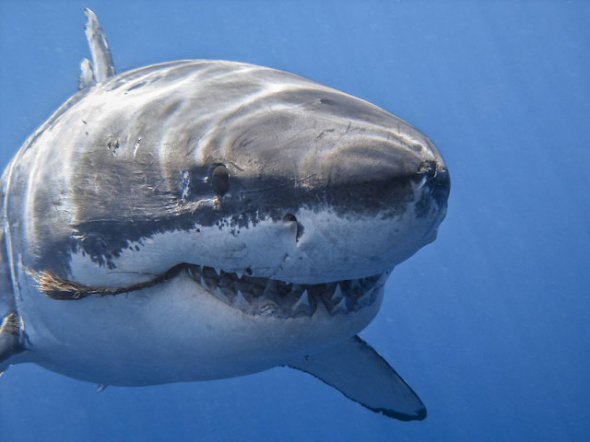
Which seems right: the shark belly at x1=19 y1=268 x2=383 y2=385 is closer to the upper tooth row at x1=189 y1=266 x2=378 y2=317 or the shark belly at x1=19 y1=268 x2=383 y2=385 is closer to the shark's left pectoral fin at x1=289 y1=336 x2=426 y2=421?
the upper tooth row at x1=189 y1=266 x2=378 y2=317

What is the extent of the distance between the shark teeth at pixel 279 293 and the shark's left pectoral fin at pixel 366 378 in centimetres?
192

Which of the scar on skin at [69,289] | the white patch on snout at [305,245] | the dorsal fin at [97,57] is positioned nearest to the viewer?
the white patch on snout at [305,245]

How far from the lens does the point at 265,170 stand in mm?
1799

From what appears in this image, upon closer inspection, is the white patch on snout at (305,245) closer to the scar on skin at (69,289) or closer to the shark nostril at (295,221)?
the shark nostril at (295,221)

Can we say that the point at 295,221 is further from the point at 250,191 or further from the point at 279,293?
the point at 279,293

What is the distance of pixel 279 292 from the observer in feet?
6.98

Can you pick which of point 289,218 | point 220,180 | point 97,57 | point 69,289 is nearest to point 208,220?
point 220,180

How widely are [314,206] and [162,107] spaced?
1086 mm

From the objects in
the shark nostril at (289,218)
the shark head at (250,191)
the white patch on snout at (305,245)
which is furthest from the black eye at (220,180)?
the shark nostril at (289,218)

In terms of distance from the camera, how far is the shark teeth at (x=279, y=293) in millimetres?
2119

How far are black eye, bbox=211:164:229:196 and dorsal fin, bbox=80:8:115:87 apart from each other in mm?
2462

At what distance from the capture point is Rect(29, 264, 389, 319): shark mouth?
6.95 ft

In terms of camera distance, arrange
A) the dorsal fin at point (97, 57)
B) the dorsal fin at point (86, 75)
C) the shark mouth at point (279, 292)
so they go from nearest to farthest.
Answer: the shark mouth at point (279, 292), the dorsal fin at point (86, 75), the dorsal fin at point (97, 57)

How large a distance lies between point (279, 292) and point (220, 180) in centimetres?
51
